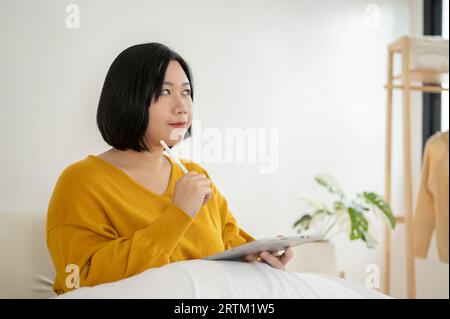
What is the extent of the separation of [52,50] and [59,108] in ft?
0.39

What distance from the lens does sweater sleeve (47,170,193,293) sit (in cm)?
84

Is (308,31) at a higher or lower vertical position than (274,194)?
higher

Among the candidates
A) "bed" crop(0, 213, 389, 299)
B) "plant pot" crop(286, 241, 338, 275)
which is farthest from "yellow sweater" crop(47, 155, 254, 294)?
"plant pot" crop(286, 241, 338, 275)

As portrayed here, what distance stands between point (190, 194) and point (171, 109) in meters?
0.19

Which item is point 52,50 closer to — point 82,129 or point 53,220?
point 82,129

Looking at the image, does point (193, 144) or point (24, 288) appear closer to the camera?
point (24, 288)

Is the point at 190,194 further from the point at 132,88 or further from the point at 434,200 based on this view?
the point at 434,200

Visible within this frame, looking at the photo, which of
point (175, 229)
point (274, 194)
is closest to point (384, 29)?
point (274, 194)

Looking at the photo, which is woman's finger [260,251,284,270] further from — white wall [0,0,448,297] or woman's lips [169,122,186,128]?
white wall [0,0,448,297]

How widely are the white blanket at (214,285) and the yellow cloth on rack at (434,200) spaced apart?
129cm

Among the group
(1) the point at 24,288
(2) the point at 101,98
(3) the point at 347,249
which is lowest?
(3) the point at 347,249

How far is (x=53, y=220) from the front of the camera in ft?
2.97

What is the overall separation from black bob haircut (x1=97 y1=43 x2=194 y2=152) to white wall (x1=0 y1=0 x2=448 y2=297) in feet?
0.28
